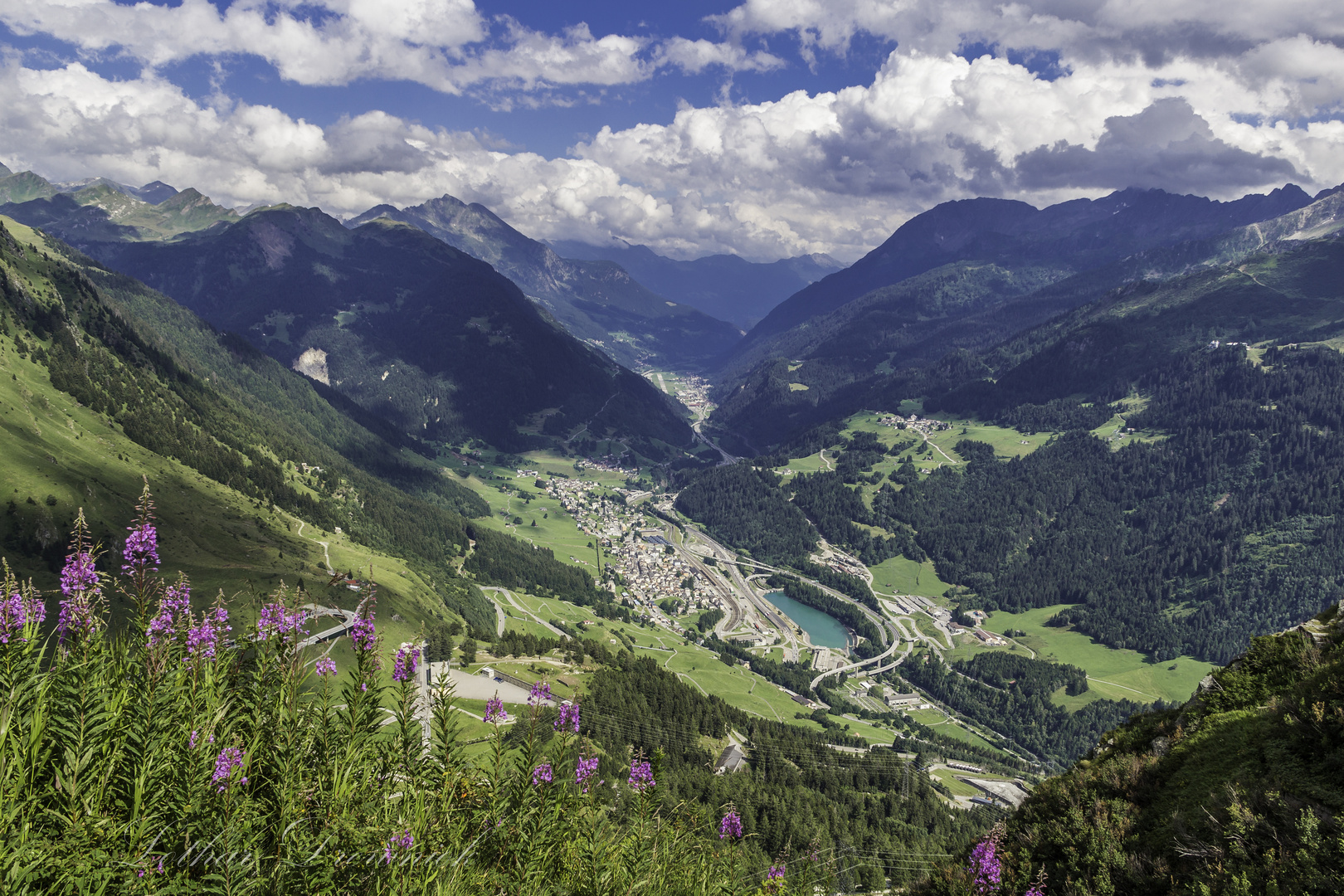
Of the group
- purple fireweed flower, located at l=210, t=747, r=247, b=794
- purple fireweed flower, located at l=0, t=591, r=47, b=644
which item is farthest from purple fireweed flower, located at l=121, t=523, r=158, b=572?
purple fireweed flower, located at l=210, t=747, r=247, b=794

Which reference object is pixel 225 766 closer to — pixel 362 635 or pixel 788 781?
pixel 362 635

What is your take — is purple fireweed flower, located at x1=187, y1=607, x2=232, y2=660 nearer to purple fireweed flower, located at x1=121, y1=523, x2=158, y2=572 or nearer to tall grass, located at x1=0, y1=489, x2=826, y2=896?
tall grass, located at x1=0, y1=489, x2=826, y2=896

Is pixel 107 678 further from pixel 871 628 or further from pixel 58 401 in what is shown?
pixel 871 628

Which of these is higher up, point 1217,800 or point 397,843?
point 397,843

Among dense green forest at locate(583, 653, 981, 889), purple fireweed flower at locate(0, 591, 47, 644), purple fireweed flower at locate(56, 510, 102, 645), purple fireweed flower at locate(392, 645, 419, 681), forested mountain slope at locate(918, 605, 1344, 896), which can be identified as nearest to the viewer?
purple fireweed flower at locate(0, 591, 47, 644)

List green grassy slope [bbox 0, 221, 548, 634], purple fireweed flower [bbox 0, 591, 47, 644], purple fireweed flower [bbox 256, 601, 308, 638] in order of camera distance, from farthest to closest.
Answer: green grassy slope [bbox 0, 221, 548, 634] → purple fireweed flower [bbox 256, 601, 308, 638] → purple fireweed flower [bbox 0, 591, 47, 644]

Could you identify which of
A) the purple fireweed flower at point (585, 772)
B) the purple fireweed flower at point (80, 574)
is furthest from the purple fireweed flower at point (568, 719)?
the purple fireweed flower at point (80, 574)

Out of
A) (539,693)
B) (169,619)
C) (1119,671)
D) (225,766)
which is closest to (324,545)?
(539,693)
